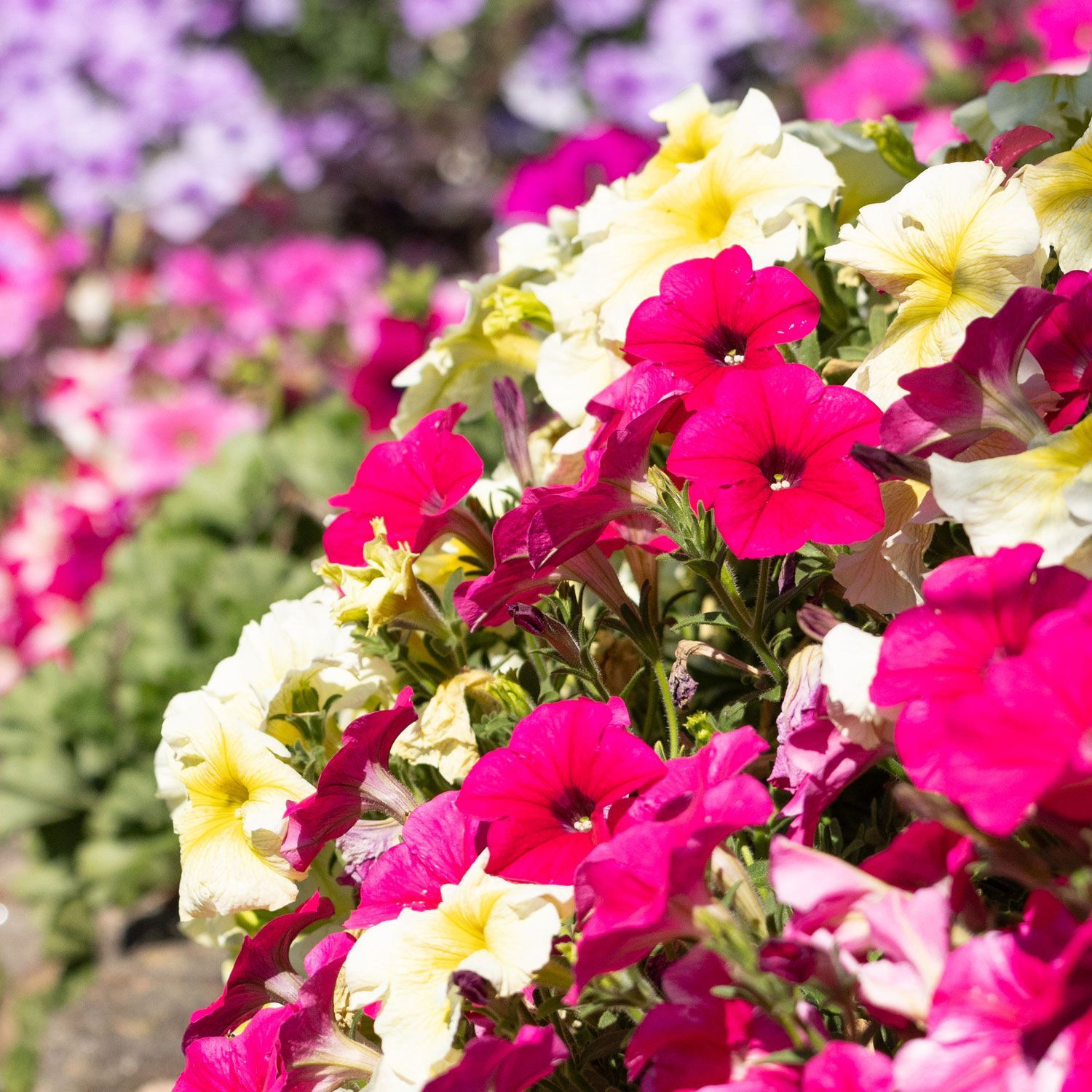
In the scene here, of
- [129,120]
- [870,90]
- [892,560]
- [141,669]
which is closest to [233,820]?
[892,560]

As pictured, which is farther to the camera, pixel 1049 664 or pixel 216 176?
pixel 216 176

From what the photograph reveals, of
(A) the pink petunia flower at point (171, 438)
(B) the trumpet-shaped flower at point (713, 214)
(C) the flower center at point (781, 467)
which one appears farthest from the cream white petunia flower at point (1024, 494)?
(A) the pink petunia flower at point (171, 438)

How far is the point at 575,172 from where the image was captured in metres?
2.62

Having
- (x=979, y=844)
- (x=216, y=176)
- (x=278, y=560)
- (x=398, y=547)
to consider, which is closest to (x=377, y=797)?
(x=398, y=547)

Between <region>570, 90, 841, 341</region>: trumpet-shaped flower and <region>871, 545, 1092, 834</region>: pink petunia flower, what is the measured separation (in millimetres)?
392

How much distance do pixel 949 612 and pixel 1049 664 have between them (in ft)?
0.21

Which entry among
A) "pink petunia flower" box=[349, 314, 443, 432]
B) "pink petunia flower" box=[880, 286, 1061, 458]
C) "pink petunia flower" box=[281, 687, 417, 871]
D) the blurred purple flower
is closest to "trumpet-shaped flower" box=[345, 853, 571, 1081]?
"pink petunia flower" box=[281, 687, 417, 871]

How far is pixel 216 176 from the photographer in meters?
4.75

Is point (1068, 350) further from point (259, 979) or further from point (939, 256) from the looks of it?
point (259, 979)

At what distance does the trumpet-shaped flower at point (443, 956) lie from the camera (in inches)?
25.5

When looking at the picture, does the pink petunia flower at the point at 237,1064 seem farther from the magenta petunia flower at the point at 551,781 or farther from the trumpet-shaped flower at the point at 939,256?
the trumpet-shaped flower at the point at 939,256

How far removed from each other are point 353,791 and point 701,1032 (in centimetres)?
30

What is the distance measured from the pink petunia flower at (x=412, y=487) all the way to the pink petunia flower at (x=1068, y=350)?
374 millimetres

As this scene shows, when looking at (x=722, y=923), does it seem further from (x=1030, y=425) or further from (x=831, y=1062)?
(x=1030, y=425)
